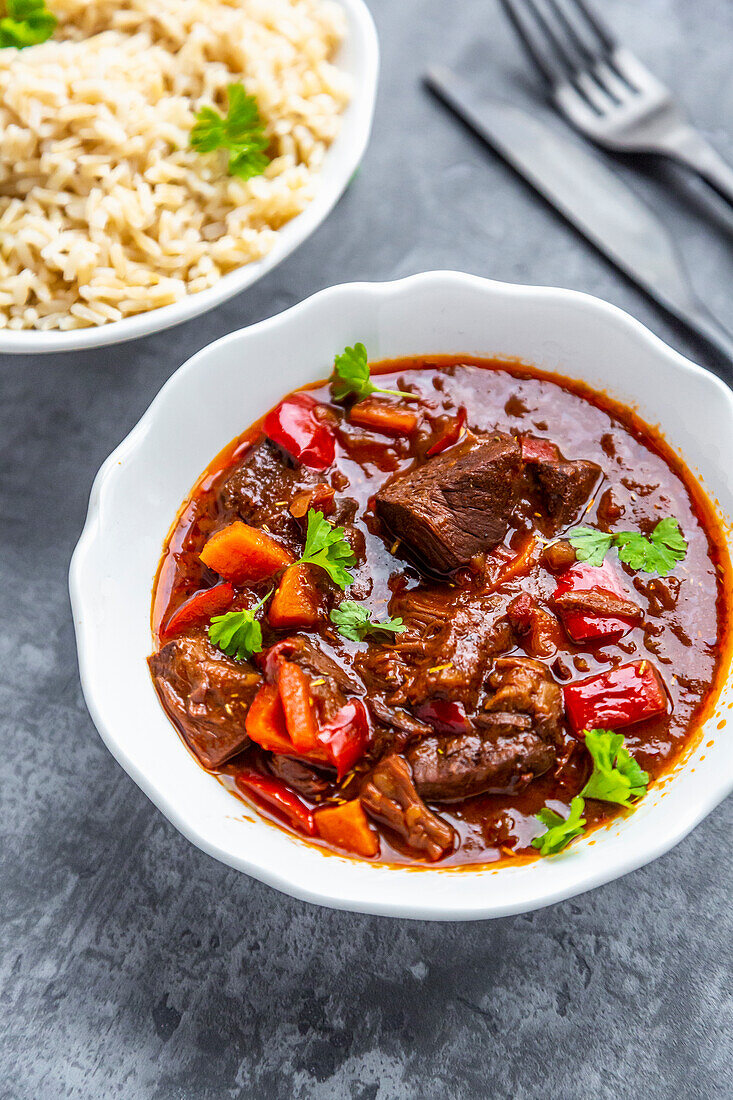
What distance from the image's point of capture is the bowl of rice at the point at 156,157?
371 cm

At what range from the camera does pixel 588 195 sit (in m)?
4.30

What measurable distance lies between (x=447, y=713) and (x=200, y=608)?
984mm

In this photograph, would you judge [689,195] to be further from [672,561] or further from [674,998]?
[674,998]

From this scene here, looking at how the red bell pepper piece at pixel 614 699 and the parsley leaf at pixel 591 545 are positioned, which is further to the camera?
the parsley leaf at pixel 591 545

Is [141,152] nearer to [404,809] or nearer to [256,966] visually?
[404,809]

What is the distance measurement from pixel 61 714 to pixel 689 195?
12.0ft

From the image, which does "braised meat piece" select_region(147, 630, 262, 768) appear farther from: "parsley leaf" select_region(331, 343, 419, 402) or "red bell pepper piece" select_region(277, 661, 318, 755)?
"parsley leaf" select_region(331, 343, 419, 402)

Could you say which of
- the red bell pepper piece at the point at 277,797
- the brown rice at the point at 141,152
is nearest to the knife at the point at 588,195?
the brown rice at the point at 141,152

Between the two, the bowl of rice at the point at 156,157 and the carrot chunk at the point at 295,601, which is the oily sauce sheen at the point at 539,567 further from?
the bowl of rice at the point at 156,157

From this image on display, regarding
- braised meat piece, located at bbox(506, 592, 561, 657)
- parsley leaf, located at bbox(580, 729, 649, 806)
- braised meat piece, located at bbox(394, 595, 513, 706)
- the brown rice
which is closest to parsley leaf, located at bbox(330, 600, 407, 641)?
braised meat piece, located at bbox(394, 595, 513, 706)

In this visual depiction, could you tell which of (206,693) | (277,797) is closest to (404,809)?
(277,797)

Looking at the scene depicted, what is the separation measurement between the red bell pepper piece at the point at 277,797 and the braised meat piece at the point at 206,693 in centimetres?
11

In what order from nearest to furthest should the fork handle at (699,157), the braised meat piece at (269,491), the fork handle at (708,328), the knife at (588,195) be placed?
the braised meat piece at (269,491)
the fork handle at (708,328)
the knife at (588,195)
the fork handle at (699,157)

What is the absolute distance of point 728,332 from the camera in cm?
416
